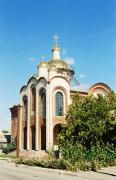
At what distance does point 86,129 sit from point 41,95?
1769 cm

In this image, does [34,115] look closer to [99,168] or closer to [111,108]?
[111,108]

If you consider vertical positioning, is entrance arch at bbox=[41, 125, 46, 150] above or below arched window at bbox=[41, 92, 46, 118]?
below

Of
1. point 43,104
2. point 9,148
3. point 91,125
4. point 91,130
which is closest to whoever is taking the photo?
point 91,130

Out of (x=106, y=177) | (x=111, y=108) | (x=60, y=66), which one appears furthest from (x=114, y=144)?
(x=60, y=66)

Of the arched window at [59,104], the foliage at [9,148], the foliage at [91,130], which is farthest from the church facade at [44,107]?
the foliage at [91,130]

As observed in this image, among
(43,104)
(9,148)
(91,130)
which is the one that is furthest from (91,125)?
(9,148)

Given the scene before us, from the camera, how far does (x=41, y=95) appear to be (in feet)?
162

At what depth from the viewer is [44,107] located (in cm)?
4838

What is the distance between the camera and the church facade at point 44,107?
4700cm

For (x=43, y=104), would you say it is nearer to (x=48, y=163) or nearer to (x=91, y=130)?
(x=91, y=130)

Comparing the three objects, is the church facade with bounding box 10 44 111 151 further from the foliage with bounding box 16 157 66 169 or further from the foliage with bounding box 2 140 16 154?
the foliage with bounding box 16 157 66 169

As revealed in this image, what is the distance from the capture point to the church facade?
47.0 meters

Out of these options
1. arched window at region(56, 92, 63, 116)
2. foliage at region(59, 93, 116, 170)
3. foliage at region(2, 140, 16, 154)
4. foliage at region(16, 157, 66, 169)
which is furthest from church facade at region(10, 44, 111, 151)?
foliage at region(16, 157, 66, 169)

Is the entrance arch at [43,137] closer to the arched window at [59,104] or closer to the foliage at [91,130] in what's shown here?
the arched window at [59,104]
